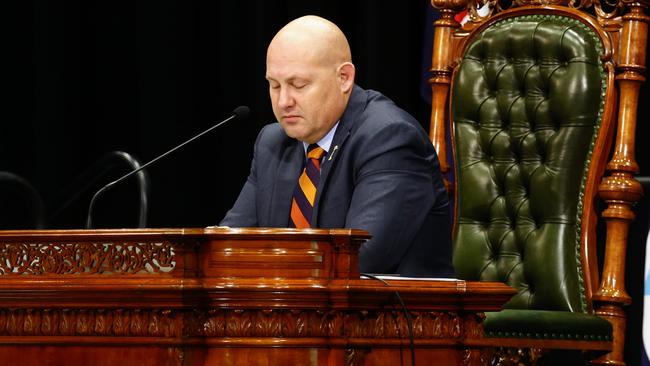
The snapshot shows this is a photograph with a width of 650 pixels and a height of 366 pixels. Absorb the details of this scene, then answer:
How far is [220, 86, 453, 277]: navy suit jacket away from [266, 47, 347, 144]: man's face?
0.06m

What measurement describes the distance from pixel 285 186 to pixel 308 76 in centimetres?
27

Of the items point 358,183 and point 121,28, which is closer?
point 358,183

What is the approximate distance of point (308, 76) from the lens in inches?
110

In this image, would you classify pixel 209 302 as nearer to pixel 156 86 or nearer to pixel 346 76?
pixel 346 76

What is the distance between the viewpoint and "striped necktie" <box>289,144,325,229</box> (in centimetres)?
280

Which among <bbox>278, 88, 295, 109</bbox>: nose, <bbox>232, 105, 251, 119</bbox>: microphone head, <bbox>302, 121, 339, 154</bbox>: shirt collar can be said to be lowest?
<bbox>302, 121, 339, 154</bbox>: shirt collar

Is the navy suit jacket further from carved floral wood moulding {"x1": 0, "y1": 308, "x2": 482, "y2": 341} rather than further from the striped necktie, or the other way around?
carved floral wood moulding {"x1": 0, "y1": 308, "x2": 482, "y2": 341}

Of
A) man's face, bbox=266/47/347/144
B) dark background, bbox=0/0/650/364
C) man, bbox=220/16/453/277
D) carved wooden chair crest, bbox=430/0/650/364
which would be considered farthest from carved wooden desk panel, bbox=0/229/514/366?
dark background, bbox=0/0/650/364

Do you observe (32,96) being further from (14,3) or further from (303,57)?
(303,57)

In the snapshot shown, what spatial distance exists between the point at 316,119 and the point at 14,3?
2.25 m

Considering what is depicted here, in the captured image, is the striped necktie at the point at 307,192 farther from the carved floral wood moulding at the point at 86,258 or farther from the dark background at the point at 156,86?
the dark background at the point at 156,86

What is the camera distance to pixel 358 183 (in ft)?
8.82

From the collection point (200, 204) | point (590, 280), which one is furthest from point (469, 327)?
point (200, 204)

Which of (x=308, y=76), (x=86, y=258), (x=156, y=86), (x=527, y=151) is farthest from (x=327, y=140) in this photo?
(x=156, y=86)
